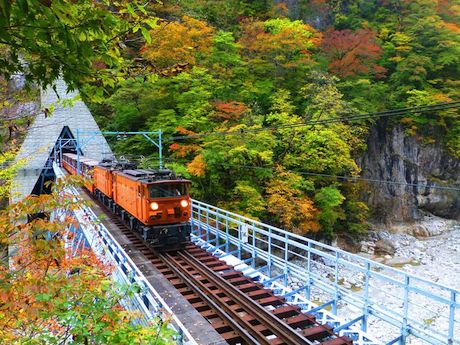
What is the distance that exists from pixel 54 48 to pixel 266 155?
56.4ft

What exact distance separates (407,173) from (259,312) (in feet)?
85.6

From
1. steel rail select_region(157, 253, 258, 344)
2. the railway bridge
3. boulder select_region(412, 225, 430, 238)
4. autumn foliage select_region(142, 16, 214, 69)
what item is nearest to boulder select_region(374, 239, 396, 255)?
boulder select_region(412, 225, 430, 238)

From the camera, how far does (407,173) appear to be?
29906mm

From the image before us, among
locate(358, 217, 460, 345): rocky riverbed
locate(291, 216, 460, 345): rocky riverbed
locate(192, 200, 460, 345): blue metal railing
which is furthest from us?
locate(358, 217, 460, 345): rocky riverbed

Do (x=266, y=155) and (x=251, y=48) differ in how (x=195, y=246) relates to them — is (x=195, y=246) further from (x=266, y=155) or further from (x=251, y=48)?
(x=251, y=48)

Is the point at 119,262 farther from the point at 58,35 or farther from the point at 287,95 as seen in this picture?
the point at 287,95

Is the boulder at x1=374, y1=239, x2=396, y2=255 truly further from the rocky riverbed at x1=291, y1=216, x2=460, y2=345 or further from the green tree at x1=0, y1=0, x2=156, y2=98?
the green tree at x1=0, y1=0, x2=156, y2=98

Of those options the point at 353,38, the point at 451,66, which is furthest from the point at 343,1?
the point at 451,66

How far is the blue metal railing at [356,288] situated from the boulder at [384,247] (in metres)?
4.07

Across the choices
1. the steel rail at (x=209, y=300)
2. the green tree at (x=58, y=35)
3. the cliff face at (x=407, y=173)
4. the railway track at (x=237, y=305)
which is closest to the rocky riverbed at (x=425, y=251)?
the cliff face at (x=407, y=173)

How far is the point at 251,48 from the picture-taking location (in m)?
26.9

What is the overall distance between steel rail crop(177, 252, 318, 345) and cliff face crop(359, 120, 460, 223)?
22.1 meters

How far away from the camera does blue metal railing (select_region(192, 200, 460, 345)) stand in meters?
6.27

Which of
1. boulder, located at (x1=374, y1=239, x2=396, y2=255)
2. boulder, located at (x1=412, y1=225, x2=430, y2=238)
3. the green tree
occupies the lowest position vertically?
boulder, located at (x1=374, y1=239, x2=396, y2=255)
